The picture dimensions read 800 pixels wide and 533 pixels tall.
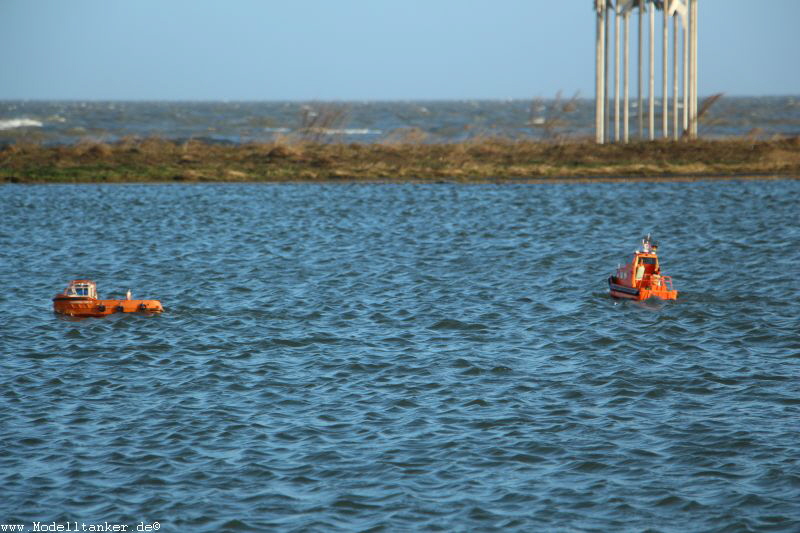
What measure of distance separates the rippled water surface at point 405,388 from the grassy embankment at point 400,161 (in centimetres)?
1965

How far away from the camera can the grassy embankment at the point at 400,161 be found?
6016cm

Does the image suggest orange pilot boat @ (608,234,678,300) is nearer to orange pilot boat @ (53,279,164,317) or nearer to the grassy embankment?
orange pilot boat @ (53,279,164,317)

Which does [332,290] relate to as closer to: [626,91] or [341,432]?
[341,432]

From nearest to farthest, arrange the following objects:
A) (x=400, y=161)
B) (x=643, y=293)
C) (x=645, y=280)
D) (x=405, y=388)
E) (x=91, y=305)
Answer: (x=405, y=388)
(x=91, y=305)
(x=643, y=293)
(x=645, y=280)
(x=400, y=161)

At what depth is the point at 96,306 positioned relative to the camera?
26.2 metres

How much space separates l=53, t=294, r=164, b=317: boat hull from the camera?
85.8 ft

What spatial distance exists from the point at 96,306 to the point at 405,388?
990 cm

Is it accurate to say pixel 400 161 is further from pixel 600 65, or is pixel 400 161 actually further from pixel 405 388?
pixel 405 388

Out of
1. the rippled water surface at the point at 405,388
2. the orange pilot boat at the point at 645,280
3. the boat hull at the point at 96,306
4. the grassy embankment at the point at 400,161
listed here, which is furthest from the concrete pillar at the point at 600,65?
the boat hull at the point at 96,306

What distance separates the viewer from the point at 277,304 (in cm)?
2866

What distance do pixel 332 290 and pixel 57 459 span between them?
15.5 m

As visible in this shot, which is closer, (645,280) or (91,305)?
(91,305)

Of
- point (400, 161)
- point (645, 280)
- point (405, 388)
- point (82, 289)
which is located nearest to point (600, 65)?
point (400, 161)

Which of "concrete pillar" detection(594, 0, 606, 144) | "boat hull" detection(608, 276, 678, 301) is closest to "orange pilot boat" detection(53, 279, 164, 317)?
"boat hull" detection(608, 276, 678, 301)
